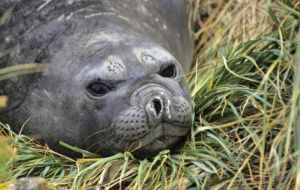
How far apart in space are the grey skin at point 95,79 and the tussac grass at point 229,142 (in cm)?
11

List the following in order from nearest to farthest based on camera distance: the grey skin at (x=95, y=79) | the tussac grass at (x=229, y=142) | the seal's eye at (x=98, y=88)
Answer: the tussac grass at (x=229, y=142) → the grey skin at (x=95, y=79) → the seal's eye at (x=98, y=88)

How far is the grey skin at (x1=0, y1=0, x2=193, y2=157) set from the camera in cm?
469

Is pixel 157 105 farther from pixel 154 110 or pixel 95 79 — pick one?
pixel 95 79

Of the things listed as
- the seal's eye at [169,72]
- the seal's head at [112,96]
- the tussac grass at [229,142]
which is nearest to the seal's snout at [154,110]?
the seal's head at [112,96]

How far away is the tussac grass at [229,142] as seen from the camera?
445 centimetres

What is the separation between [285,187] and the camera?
427 cm

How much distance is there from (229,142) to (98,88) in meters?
0.75

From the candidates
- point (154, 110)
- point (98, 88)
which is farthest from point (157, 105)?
point (98, 88)

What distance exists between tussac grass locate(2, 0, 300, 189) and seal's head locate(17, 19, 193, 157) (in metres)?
0.11

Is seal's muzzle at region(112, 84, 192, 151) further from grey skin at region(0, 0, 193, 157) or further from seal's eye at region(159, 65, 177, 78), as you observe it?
seal's eye at region(159, 65, 177, 78)

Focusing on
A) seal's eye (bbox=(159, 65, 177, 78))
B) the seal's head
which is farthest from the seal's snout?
seal's eye (bbox=(159, 65, 177, 78))

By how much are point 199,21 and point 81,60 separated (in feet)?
6.99

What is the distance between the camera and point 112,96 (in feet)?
15.7

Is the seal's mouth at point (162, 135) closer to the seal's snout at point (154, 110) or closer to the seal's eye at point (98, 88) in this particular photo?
the seal's snout at point (154, 110)
